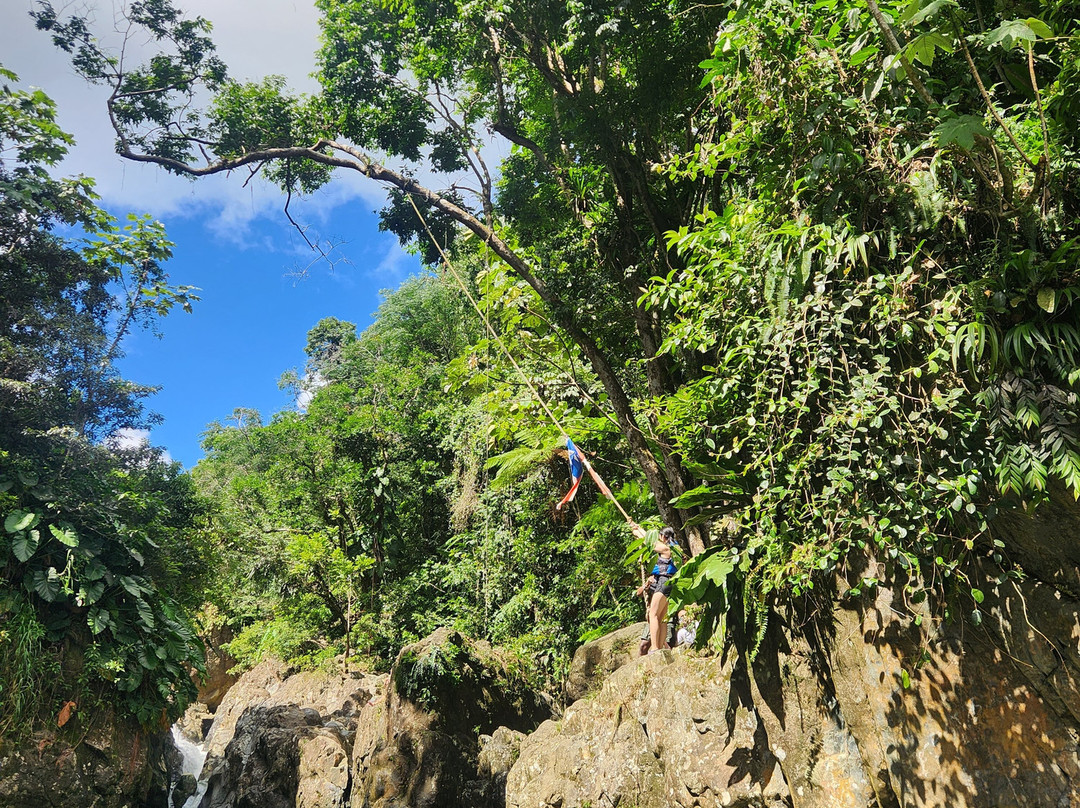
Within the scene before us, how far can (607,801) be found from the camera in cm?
520

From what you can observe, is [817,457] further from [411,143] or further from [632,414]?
[411,143]

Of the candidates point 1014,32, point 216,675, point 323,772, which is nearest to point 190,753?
point 216,675

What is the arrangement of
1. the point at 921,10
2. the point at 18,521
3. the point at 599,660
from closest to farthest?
the point at 921,10 → the point at 599,660 → the point at 18,521

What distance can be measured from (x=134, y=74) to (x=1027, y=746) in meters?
10.6

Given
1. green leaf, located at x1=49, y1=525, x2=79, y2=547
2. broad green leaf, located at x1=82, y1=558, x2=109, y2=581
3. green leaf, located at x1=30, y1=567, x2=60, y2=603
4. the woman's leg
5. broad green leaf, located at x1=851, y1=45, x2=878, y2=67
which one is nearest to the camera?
broad green leaf, located at x1=851, y1=45, x2=878, y2=67

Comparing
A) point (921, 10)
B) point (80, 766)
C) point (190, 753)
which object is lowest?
point (190, 753)

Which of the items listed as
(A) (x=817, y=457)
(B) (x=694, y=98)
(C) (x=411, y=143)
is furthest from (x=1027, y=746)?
(C) (x=411, y=143)

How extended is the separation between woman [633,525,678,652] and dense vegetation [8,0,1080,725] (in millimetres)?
265

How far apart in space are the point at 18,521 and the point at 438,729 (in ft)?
20.8

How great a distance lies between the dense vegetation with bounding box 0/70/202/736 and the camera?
811 cm

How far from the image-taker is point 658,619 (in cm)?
616

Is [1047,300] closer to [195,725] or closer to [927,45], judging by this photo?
[927,45]

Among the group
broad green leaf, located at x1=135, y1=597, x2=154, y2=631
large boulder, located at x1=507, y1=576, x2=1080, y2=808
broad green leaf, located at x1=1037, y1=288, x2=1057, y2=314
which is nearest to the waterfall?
broad green leaf, located at x1=135, y1=597, x2=154, y2=631

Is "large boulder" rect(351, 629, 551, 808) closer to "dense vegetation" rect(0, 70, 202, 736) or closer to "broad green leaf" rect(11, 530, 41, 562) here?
"dense vegetation" rect(0, 70, 202, 736)
